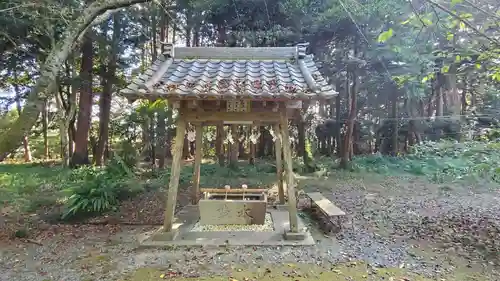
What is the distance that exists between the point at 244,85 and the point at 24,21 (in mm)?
6881

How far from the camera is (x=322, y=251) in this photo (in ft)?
16.3

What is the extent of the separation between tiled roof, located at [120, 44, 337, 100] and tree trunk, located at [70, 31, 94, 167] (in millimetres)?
8410

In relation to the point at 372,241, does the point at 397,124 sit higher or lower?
higher

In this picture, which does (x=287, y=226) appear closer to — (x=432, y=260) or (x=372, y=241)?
(x=372, y=241)

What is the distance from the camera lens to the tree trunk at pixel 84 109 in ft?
42.2

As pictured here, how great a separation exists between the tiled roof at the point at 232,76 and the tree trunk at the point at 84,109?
8.41 metres

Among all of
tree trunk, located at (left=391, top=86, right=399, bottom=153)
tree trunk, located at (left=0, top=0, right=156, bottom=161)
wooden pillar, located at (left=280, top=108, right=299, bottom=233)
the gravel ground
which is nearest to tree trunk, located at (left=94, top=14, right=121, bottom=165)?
the gravel ground

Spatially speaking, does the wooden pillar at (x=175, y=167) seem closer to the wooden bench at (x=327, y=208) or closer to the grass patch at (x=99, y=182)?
the grass patch at (x=99, y=182)

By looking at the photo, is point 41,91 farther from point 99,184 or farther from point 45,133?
point 45,133

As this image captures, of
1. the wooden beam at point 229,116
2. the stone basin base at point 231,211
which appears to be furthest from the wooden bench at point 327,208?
the wooden beam at point 229,116

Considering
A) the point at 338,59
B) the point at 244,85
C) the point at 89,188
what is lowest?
the point at 89,188

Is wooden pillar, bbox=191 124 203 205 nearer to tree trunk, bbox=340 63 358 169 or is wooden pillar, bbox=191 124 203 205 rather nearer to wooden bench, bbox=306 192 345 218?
wooden bench, bbox=306 192 345 218

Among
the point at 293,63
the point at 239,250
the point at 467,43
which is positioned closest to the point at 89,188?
the point at 239,250

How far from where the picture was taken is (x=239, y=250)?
500 centimetres
